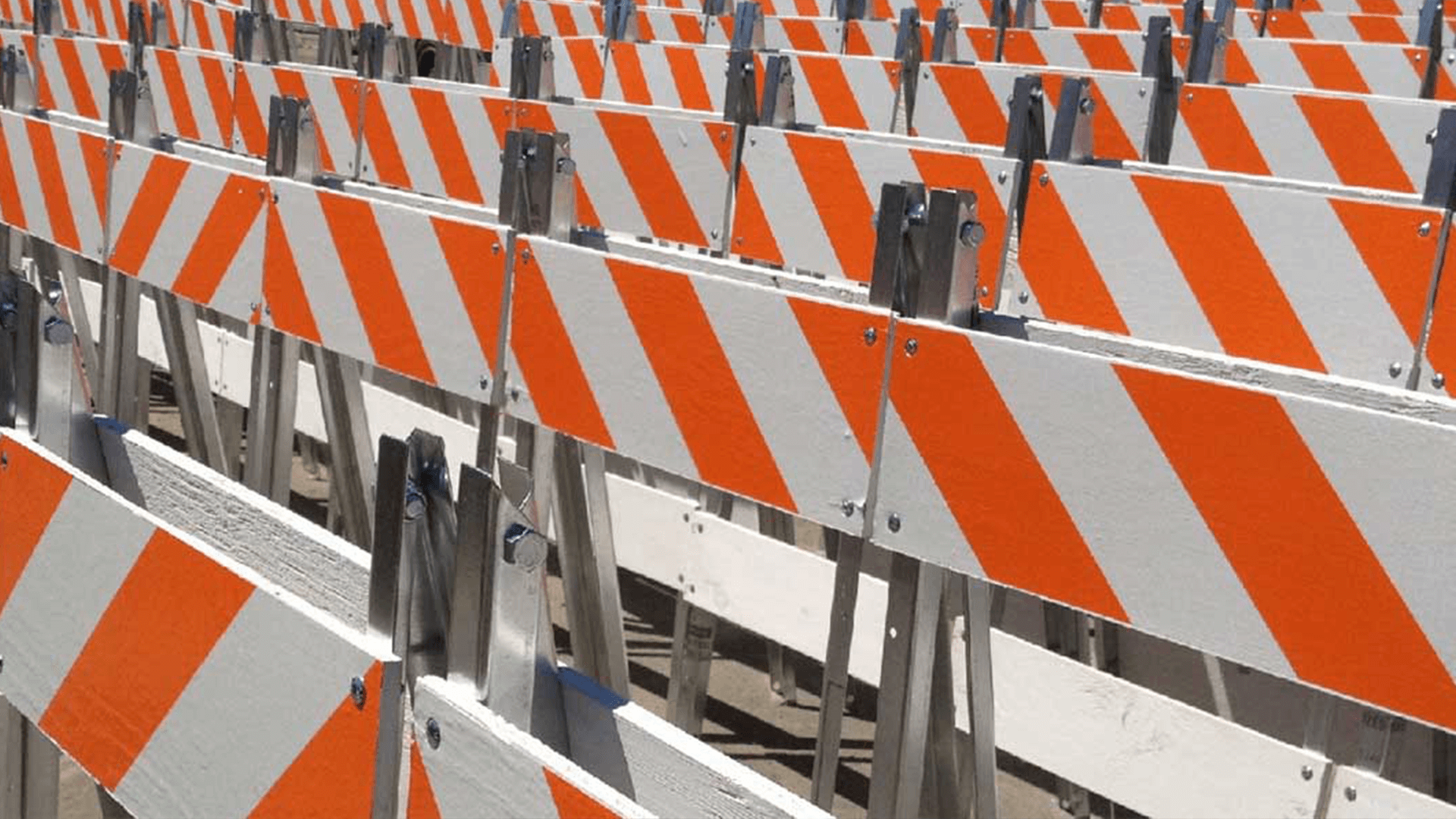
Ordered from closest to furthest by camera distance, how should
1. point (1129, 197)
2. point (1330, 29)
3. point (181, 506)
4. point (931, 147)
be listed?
point (181, 506)
point (1129, 197)
point (931, 147)
point (1330, 29)

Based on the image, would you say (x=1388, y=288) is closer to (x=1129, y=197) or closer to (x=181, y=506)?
(x=1129, y=197)

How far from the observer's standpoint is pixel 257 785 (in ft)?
6.07

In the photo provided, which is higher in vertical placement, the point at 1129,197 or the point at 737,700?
the point at 1129,197

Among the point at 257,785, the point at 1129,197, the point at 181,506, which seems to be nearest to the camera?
the point at 257,785

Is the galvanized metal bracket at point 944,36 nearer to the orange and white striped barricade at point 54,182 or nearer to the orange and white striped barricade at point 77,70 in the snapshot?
the orange and white striped barricade at point 77,70

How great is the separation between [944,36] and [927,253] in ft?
16.5

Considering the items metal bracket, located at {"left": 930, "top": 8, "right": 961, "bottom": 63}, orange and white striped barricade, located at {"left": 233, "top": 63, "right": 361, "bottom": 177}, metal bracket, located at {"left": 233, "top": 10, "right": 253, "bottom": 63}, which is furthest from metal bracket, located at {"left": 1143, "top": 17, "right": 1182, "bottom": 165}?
metal bracket, located at {"left": 233, "top": 10, "right": 253, "bottom": 63}

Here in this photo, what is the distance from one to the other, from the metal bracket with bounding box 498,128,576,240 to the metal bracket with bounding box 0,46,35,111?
2770mm

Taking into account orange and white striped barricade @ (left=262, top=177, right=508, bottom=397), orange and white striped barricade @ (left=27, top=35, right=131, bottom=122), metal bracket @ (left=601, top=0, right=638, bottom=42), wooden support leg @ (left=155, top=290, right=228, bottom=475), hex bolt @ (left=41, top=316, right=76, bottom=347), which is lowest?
wooden support leg @ (left=155, top=290, right=228, bottom=475)

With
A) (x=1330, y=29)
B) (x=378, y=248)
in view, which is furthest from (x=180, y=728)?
(x=1330, y=29)

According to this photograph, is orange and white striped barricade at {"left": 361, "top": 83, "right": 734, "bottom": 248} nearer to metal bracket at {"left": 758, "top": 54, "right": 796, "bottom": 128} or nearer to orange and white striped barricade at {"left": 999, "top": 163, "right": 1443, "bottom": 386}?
metal bracket at {"left": 758, "top": 54, "right": 796, "bottom": 128}

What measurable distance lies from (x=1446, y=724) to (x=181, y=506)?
153 cm

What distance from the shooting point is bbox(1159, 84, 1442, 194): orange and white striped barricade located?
16.3 feet

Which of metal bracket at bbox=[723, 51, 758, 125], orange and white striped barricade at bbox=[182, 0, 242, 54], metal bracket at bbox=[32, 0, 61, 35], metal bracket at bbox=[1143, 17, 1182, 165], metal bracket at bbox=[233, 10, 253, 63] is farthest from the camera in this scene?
orange and white striped barricade at bbox=[182, 0, 242, 54]
